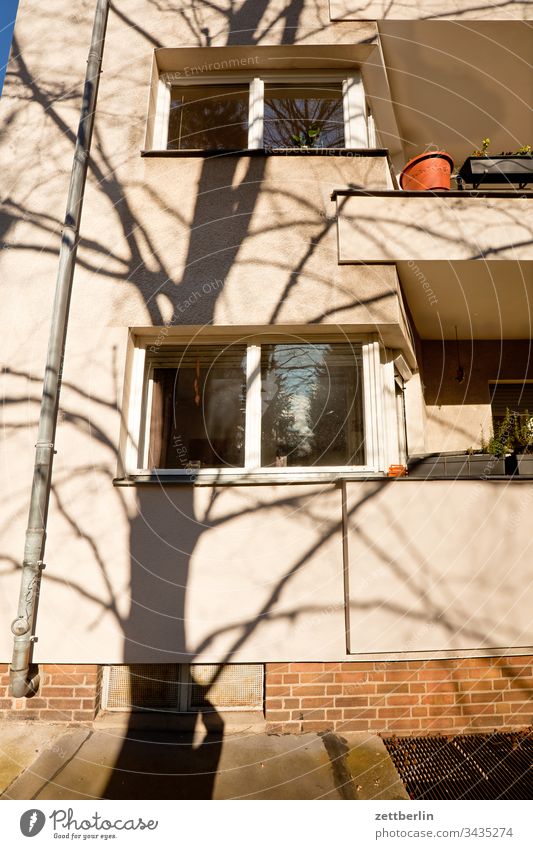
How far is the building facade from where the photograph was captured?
322cm

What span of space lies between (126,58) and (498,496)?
483cm

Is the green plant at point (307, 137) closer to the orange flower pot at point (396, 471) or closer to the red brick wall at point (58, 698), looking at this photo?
the orange flower pot at point (396, 471)

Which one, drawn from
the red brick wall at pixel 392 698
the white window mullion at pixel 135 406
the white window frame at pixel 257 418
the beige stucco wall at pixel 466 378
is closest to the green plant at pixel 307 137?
the white window frame at pixel 257 418

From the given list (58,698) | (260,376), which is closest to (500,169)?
(260,376)

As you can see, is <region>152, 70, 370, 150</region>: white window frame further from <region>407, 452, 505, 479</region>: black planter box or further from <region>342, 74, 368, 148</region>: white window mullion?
<region>407, 452, 505, 479</region>: black planter box

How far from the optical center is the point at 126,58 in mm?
4277

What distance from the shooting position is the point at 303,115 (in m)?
4.48

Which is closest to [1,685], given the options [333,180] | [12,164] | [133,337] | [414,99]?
[133,337]

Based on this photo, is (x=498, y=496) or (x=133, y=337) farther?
(x=133, y=337)

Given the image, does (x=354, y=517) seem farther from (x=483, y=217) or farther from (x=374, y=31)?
(x=374, y=31)

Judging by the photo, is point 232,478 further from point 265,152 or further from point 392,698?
point 265,152

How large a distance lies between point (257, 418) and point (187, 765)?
2.30 m

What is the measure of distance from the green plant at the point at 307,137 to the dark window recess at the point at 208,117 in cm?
46

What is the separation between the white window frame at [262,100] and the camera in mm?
4254
